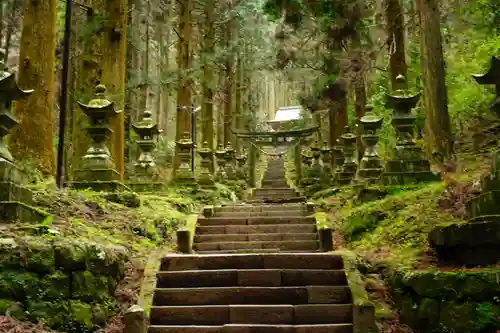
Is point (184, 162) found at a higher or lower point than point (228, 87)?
lower

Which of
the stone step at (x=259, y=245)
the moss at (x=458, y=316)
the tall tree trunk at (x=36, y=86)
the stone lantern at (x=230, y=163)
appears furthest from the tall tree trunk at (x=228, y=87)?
the moss at (x=458, y=316)

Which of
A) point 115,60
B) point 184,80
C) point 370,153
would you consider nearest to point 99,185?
point 115,60

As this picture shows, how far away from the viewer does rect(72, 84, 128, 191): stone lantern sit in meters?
10.8

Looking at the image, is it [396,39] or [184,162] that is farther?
[184,162]

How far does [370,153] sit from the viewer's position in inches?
555

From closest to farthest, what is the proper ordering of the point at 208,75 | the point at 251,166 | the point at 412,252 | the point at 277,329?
the point at 277,329, the point at 412,252, the point at 208,75, the point at 251,166

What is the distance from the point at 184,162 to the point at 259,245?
8245 mm

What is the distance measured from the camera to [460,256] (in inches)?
257

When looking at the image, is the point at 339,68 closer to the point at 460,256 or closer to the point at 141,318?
the point at 460,256

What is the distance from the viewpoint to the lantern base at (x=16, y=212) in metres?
6.40

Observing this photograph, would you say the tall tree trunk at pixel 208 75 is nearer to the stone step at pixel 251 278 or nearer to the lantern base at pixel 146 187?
the lantern base at pixel 146 187

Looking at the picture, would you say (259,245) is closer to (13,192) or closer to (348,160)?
(13,192)

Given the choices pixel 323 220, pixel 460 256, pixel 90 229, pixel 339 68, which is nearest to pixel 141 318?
pixel 90 229

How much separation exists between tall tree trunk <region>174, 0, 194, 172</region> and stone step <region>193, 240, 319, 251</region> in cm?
805
